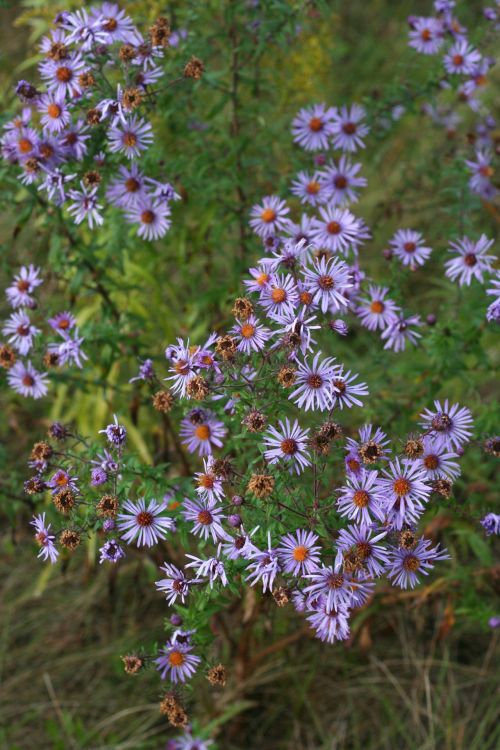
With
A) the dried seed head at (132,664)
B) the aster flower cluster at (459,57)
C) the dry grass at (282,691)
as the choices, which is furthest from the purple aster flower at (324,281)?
the dry grass at (282,691)

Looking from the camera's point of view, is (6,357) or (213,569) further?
(6,357)

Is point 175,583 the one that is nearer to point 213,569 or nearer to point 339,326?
point 213,569

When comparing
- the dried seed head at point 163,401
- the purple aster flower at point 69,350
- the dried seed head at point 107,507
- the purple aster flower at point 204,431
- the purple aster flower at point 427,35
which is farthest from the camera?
the purple aster flower at point 427,35

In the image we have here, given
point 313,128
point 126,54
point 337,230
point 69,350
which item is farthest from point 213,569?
point 313,128

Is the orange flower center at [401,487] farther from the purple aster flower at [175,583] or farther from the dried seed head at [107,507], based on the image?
the dried seed head at [107,507]

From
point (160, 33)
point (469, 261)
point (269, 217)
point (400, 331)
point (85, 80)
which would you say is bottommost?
point (400, 331)

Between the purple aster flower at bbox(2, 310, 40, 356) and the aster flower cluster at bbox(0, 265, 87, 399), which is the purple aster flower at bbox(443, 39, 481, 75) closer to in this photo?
the aster flower cluster at bbox(0, 265, 87, 399)

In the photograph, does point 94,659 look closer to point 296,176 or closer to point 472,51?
point 296,176
